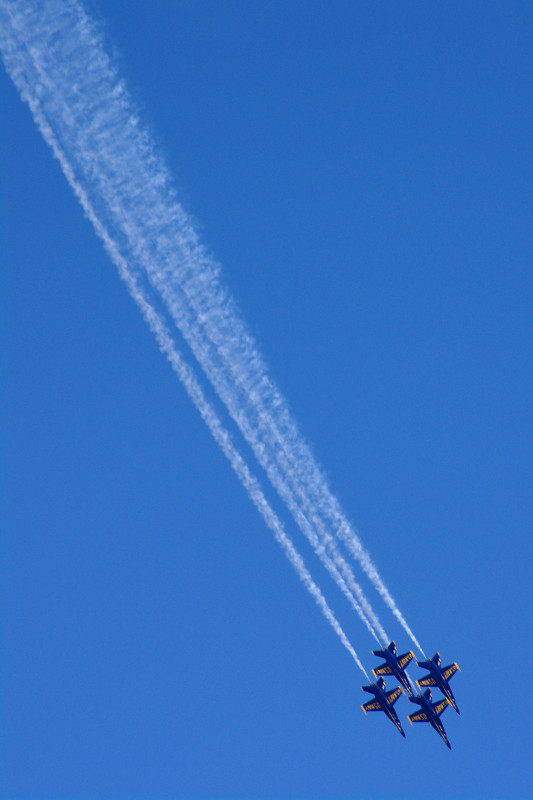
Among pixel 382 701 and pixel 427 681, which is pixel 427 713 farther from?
pixel 382 701

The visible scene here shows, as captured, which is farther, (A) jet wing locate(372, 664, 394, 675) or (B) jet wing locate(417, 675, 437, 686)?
(B) jet wing locate(417, 675, 437, 686)

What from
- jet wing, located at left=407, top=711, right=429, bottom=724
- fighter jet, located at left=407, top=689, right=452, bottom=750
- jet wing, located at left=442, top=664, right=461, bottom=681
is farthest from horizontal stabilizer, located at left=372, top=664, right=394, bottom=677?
jet wing, located at left=442, top=664, right=461, bottom=681

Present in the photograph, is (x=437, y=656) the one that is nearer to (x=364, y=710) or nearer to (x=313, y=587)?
(x=364, y=710)

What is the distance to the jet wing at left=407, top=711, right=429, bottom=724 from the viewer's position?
130 feet

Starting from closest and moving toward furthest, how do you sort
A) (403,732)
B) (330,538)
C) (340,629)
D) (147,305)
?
(147,305)
(330,538)
(340,629)
(403,732)

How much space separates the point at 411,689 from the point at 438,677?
53.4 inches

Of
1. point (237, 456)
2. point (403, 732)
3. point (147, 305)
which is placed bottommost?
point (403, 732)

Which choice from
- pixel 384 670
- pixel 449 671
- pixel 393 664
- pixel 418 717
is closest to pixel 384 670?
pixel 384 670

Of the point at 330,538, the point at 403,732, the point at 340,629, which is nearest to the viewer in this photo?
the point at 330,538

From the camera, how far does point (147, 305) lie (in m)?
28.6

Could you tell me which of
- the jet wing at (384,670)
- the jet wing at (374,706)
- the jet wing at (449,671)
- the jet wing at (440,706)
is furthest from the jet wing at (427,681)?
the jet wing at (374,706)

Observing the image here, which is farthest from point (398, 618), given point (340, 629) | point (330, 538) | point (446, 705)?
point (446, 705)

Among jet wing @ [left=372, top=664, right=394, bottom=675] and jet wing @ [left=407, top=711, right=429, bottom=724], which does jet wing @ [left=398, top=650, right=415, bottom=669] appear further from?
jet wing @ [left=407, top=711, right=429, bottom=724]

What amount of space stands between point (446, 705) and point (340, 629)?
33.0 ft
